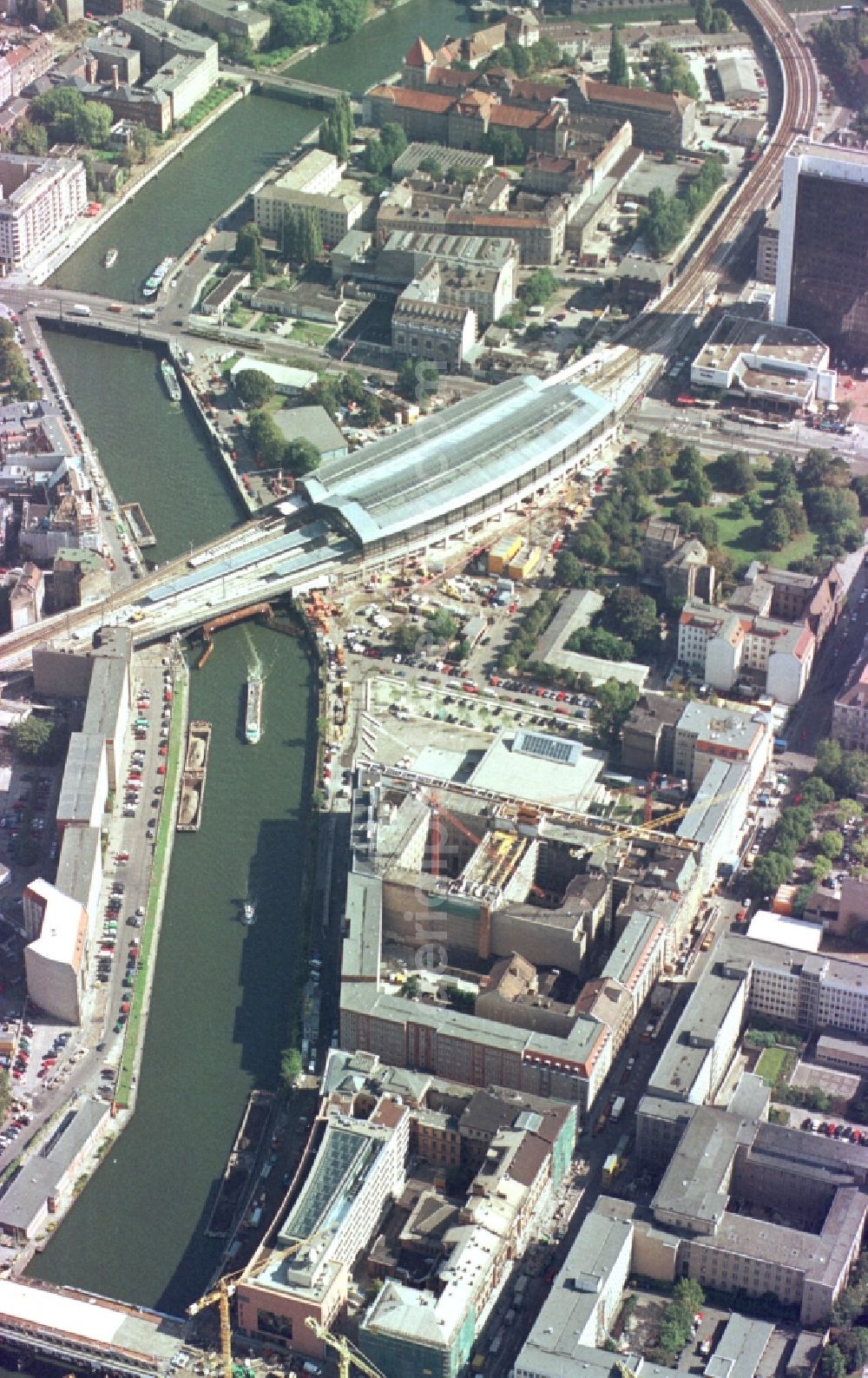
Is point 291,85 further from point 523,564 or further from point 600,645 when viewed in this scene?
point 600,645

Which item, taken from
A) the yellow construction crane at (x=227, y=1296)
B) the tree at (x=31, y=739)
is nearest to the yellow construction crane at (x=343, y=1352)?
the yellow construction crane at (x=227, y=1296)

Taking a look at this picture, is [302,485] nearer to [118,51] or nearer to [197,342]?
[197,342]

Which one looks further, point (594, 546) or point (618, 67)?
point (618, 67)

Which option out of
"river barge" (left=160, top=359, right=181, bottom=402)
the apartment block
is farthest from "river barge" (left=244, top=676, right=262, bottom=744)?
the apartment block

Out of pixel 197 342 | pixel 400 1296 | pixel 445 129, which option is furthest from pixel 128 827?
pixel 445 129

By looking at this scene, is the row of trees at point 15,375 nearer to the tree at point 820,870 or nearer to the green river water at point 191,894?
the green river water at point 191,894

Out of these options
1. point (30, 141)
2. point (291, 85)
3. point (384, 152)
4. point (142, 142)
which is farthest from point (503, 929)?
point (291, 85)

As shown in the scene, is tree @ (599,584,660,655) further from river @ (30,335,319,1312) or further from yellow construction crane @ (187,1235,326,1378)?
yellow construction crane @ (187,1235,326,1378)
